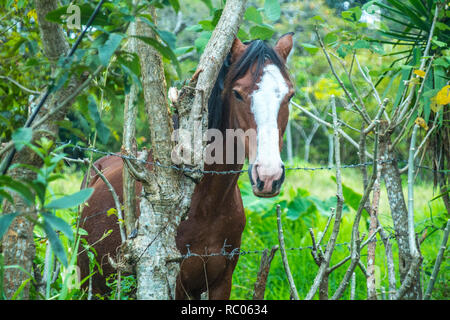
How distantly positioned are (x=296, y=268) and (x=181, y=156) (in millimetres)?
3138

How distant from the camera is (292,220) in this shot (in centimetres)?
533

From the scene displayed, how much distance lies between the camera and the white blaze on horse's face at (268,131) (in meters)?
1.95

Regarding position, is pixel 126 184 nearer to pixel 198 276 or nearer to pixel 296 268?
pixel 198 276

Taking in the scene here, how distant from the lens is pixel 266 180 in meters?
1.94

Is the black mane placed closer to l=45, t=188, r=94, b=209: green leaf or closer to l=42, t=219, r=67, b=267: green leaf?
l=45, t=188, r=94, b=209: green leaf

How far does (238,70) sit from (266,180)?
669mm

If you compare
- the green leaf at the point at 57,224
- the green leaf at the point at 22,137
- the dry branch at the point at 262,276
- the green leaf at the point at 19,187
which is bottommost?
the dry branch at the point at 262,276

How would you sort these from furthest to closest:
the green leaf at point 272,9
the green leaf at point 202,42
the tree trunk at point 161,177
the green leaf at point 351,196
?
the green leaf at point 351,196
the green leaf at point 202,42
the green leaf at point 272,9
the tree trunk at point 161,177

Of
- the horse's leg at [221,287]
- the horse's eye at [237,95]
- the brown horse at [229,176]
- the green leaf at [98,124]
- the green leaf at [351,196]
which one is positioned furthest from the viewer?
the green leaf at [351,196]

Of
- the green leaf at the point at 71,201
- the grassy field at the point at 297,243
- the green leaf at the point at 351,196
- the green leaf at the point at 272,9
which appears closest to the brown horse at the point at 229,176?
the green leaf at the point at 272,9

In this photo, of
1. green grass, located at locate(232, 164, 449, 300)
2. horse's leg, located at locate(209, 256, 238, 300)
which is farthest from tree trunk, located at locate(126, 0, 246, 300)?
green grass, located at locate(232, 164, 449, 300)

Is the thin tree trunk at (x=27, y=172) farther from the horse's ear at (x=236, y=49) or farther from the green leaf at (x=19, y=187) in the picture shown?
the horse's ear at (x=236, y=49)
